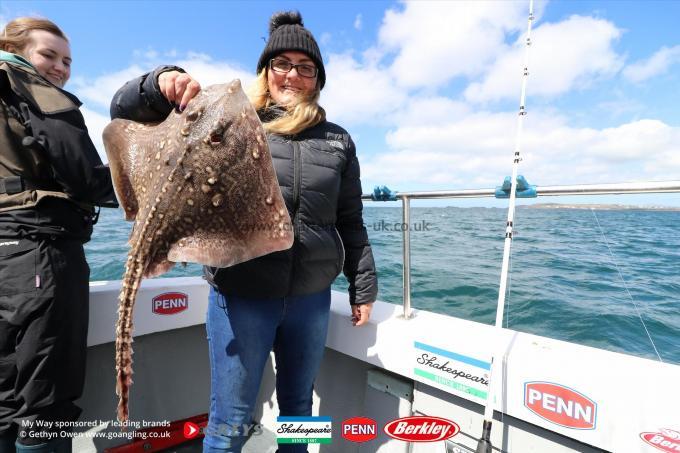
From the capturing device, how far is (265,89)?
194cm

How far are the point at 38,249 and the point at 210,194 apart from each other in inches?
45.1

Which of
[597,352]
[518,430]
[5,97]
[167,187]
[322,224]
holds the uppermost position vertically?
[5,97]

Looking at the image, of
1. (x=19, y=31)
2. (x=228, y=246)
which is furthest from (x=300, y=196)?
(x=19, y=31)

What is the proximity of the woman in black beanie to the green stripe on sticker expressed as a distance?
2.24 ft

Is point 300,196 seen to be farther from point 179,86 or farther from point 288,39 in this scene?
point 288,39

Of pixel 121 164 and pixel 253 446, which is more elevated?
pixel 121 164

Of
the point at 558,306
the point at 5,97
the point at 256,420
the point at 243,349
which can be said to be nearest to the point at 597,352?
the point at 243,349

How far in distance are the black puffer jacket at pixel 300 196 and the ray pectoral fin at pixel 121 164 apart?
143 mm

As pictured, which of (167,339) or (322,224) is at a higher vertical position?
(322,224)

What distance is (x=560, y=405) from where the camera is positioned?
1653mm

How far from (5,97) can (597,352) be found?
3377 mm

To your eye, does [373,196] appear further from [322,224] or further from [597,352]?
[597,352]

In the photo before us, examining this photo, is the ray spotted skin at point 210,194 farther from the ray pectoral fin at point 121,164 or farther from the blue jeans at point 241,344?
the blue jeans at point 241,344

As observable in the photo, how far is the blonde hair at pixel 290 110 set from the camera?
1.74 meters
